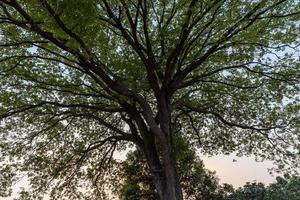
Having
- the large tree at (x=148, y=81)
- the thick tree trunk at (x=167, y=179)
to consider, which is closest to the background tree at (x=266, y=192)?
the large tree at (x=148, y=81)

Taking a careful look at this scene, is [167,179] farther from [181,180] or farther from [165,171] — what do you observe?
[181,180]

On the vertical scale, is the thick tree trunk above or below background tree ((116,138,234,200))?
below

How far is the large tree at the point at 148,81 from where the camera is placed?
15.1 m

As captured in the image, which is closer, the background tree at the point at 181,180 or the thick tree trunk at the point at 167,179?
the thick tree trunk at the point at 167,179

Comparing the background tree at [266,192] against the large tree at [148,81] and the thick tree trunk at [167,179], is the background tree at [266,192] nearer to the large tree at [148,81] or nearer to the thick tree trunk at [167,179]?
the large tree at [148,81]

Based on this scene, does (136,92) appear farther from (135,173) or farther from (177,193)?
(135,173)

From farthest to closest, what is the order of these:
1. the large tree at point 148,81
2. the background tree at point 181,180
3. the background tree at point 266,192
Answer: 1. the background tree at point 266,192
2. the background tree at point 181,180
3. the large tree at point 148,81

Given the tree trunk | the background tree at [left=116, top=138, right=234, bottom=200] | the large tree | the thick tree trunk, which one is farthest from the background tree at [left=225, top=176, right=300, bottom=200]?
the thick tree trunk

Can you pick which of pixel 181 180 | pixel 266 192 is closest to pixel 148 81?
pixel 181 180

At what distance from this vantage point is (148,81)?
54.9 feet

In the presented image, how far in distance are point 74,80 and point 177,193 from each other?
681 centimetres

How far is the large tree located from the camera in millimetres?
15070

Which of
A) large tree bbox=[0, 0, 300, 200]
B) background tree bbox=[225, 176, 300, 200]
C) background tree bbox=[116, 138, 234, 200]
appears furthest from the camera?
background tree bbox=[225, 176, 300, 200]

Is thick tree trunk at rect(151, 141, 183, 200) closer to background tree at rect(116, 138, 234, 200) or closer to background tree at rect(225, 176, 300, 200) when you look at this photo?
background tree at rect(116, 138, 234, 200)
